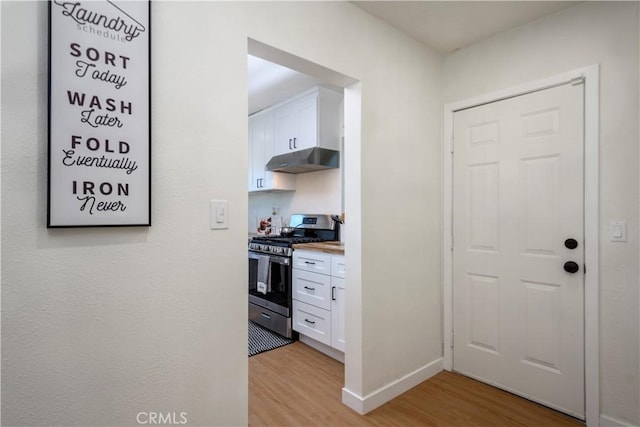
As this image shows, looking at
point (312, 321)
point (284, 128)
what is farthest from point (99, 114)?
point (284, 128)

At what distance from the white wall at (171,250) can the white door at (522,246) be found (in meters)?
0.81

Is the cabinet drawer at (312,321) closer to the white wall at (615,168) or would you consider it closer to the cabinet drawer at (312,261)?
the cabinet drawer at (312,261)

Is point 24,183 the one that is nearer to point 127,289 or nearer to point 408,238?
point 127,289

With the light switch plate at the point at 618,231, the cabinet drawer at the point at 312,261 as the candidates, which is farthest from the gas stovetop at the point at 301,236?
the light switch plate at the point at 618,231

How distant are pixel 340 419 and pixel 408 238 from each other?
48.5 inches

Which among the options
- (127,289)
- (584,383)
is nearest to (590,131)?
(584,383)

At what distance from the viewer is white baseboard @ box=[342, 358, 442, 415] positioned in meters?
2.04

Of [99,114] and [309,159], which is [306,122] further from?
[99,114]

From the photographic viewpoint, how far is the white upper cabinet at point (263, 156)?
13.1ft

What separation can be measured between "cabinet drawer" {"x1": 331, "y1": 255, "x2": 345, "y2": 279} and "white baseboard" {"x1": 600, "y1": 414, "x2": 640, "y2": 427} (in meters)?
1.76

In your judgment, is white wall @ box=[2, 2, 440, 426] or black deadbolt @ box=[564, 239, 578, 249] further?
black deadbolt @ box=[564, 239, 578, 249]

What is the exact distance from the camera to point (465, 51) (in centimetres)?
252

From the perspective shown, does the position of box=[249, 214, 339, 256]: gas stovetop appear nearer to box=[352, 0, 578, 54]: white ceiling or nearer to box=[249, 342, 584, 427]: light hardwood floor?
box=[249, 342, 584, 427]: light hardwood floor

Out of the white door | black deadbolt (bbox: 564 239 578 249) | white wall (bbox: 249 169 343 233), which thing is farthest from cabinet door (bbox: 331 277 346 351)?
black deadbolt (bbox: 564 239 578 249)
